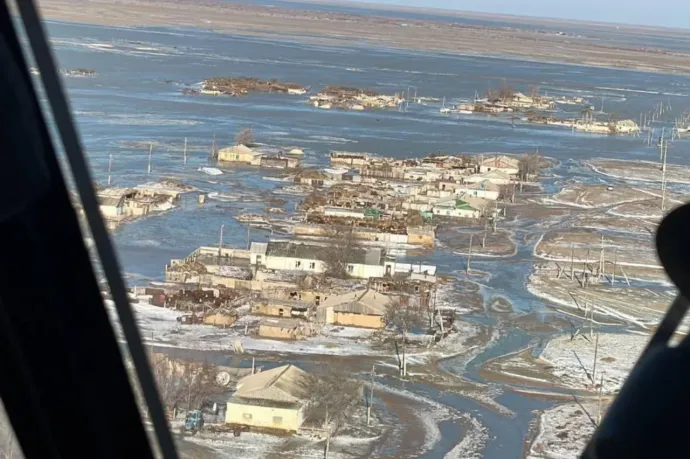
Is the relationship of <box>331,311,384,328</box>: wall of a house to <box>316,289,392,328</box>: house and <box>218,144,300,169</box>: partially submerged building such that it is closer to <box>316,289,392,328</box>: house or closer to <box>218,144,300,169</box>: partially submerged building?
<box>316,289,392,328</box>: house

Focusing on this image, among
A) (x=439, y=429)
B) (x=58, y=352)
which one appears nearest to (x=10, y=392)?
(x=58, y=352)

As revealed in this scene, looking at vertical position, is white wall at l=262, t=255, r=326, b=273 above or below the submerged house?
above

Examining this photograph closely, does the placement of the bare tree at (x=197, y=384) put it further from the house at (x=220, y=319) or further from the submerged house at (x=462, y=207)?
the submerged house at (x=462, y=207)

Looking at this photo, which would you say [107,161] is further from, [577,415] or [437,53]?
[437,53]

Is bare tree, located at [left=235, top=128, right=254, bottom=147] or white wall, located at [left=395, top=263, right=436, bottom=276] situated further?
bare tree, located at [left=235, top=128, right=254, bottom=147]

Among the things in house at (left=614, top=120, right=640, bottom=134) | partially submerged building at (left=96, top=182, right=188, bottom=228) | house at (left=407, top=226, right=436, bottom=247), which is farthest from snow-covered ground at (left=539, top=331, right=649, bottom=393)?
house at (left=614, top=120, right=640, bottom=134)

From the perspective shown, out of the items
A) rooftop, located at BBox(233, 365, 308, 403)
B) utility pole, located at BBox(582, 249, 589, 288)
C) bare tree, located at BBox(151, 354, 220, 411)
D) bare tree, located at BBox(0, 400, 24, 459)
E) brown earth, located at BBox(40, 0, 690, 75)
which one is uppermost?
bare tree, located at BBox(0, 400, 24, 459)

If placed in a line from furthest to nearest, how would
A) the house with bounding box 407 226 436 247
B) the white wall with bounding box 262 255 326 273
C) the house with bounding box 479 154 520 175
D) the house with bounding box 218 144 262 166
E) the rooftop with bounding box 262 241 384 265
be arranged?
the house with bounding box 218 144 262 166
the house with bounding box 479 154 520 175
the house with bounding box 407 226 436 247
the rooftop with bounding box 262 241 384 265
the white wall with bounding box 262 255 326 273

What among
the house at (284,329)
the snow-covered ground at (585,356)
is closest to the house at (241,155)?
the house at (284,329)
